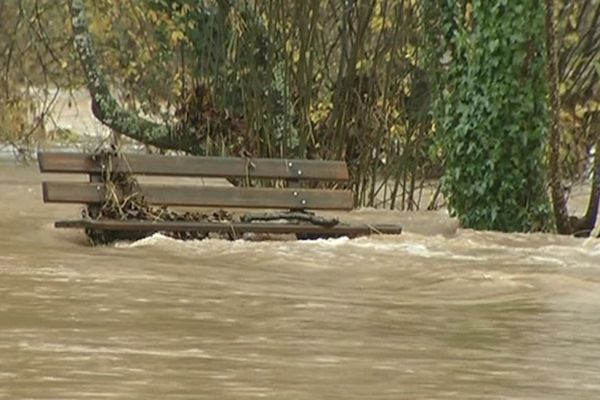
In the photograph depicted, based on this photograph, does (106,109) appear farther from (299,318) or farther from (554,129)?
(299,318)

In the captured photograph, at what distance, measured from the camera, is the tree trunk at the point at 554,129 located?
1290 cm

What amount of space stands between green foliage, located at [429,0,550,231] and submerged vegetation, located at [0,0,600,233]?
1 centimetres

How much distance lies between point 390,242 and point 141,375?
6.12 metres

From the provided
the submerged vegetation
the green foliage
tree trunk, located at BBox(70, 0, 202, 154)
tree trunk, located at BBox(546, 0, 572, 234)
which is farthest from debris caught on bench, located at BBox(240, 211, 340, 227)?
tree trunk, located at BBox(70, 0, 202, 154)

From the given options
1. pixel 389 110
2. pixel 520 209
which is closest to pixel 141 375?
pixel 520 209

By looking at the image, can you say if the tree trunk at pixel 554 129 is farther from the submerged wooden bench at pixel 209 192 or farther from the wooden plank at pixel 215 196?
the wooden plank at pixel 215 196

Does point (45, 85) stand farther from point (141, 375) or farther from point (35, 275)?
point (141, 375)

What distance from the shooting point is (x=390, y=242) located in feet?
35.7

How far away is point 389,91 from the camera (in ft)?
55.8

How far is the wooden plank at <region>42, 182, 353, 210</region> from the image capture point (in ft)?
35.4

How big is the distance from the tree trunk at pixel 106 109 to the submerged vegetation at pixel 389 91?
29 mm

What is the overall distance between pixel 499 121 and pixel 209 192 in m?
2.98

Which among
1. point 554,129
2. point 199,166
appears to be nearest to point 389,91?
point 554,129

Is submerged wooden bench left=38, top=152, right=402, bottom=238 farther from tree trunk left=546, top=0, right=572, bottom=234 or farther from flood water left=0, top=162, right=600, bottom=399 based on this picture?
tree trunk left=546, top=0, right=572, bottom=234
